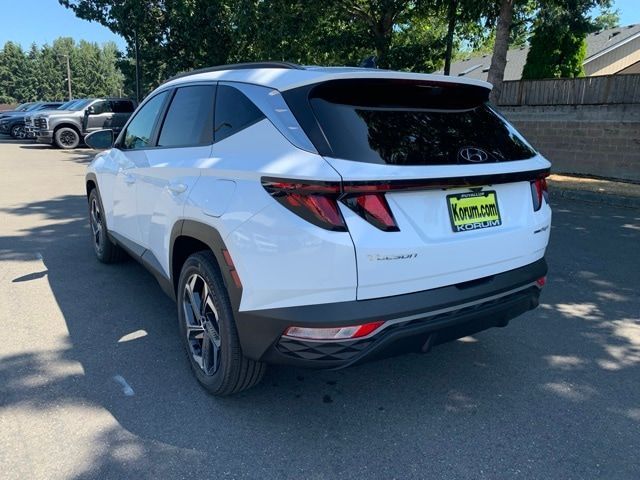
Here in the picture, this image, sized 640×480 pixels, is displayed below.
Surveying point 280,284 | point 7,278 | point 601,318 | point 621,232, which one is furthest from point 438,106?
point 621,232

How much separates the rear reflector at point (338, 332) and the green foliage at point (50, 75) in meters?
123

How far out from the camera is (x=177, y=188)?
3.09m

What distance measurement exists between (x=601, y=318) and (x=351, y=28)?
16054 millimetres

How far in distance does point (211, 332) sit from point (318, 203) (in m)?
1.16

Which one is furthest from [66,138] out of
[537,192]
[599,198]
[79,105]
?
[537,192]

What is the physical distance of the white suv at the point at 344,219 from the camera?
7.29 feet

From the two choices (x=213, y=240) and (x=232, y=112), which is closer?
(x=213, y=240)

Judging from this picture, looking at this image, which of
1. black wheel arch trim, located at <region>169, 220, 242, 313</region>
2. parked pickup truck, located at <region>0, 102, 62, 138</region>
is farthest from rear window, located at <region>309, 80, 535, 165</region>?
parked pickup truck, located at <region>0, 102, 62, 138</region>

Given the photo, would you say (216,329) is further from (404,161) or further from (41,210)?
(41,210)

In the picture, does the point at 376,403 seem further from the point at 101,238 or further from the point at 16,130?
the point at 16,130

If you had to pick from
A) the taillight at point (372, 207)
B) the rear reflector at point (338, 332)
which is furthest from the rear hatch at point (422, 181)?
the rear reflector at point (338, 332)

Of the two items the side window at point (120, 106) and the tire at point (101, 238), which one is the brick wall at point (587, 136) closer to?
the tire at point (101, 238)

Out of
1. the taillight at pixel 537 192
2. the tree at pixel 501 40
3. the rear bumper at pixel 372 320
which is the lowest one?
the rear bumper at pixel 372 320

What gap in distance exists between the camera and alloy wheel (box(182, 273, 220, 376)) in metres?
2.87
